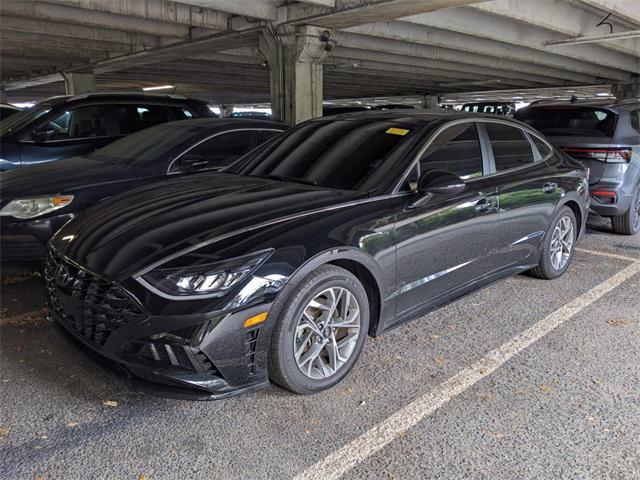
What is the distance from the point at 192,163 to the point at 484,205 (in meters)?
2.96

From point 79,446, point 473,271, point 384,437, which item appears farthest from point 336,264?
point 79,446

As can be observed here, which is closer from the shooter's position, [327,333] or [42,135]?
[327,333]

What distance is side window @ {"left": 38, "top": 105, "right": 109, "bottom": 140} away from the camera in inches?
276

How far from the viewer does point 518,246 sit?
14.4ft

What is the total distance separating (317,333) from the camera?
299cm

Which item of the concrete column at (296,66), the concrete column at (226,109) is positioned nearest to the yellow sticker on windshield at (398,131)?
the concrete column at (296,66)

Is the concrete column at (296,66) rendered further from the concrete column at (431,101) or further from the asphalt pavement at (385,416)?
the concrete column at (431,101)

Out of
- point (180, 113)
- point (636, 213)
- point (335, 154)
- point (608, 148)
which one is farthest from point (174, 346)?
point (636, 213)

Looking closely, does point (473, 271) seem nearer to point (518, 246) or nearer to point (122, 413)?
point (518, 246)

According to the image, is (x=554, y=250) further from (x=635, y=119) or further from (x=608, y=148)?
(x=635, y=119)

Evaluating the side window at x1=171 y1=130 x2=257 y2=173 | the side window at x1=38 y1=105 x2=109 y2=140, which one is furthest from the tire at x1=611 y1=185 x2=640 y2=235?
the side window at x1=38 y1=105 x2=109 y2=140

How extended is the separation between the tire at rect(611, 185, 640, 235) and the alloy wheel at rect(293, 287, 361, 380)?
4977mm

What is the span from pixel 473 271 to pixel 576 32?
27.9 ft

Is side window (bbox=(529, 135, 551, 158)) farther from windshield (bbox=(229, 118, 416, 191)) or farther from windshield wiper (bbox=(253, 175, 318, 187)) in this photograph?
windshield wiper (bbox=(253, 175, 318, 187))
